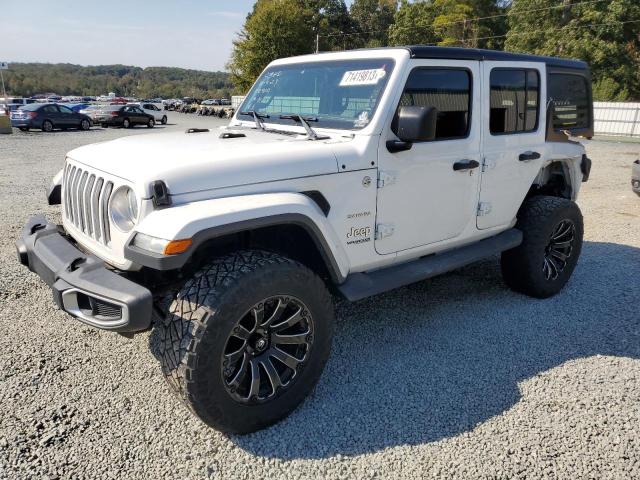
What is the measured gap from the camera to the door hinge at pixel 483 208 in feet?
12.6

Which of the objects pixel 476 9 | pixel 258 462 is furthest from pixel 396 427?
pixel 476 9

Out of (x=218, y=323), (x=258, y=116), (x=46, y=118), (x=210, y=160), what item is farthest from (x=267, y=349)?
(x=46, y=118)

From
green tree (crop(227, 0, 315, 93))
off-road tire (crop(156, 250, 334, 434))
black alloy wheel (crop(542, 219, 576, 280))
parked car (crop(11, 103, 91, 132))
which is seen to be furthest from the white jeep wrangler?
green tree (crop(227, 0, 315, 93))

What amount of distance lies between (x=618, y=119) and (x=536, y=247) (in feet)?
78.0

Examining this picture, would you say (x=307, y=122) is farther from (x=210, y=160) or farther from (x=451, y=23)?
(x=451, y=23)

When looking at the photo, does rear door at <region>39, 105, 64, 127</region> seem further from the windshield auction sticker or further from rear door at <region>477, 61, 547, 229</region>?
rear door at <region>477, 61, 547, 229</region>

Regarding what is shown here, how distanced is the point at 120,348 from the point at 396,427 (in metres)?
2.00

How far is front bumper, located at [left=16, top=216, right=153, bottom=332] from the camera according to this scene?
220 cm

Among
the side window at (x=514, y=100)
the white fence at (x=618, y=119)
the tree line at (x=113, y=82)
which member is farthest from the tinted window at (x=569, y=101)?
the tree line at (x=113, y=82)

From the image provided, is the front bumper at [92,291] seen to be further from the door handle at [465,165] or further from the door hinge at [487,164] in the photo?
the door hinge at [487,164]

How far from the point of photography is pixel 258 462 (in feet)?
8.02

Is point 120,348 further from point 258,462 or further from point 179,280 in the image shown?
point 258,462

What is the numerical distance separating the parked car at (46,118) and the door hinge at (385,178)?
23210 mm

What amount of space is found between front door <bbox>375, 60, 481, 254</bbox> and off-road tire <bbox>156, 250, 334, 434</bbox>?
35.1 inches
